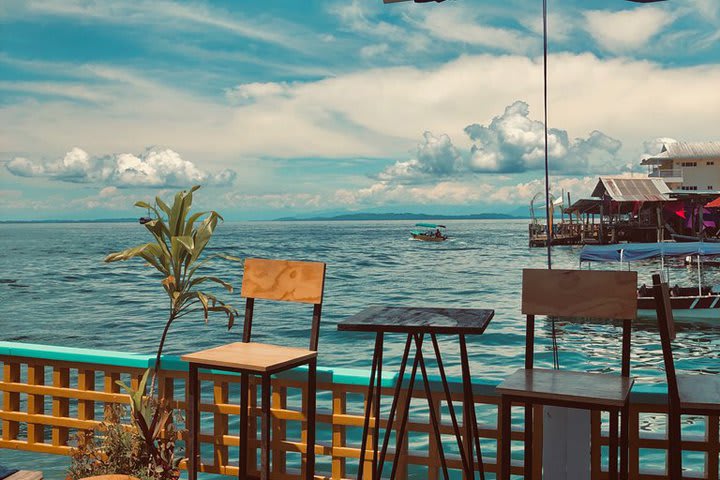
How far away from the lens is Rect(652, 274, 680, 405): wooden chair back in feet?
7.00

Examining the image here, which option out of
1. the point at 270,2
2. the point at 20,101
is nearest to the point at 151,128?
the point at 20,101

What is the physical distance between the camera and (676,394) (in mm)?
2148

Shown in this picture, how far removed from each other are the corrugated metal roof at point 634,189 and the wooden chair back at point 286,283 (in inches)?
1449

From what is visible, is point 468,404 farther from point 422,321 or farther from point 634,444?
point 634,444

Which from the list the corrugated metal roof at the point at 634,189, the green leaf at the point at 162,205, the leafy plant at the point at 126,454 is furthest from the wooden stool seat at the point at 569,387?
the corrugated metal roof at the point at 634,189

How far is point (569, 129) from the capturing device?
80062 mm

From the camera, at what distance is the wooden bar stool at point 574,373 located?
214cm

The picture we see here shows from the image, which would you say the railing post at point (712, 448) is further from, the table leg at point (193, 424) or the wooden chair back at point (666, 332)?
the table leg at point (193, 424)

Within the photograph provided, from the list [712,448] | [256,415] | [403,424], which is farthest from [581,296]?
[256,415]

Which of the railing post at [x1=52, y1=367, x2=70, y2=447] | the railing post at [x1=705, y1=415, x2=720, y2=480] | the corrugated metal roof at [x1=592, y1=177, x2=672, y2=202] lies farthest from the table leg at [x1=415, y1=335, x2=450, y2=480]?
the corrugated metal roof at [x1=592, y1=177, x2=672, y2=202]

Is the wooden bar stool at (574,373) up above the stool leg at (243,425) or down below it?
above

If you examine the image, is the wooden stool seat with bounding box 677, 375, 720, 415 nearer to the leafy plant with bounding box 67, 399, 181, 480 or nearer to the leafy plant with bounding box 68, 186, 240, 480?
the leafy plant with bounding box 68, 186, 240, 480

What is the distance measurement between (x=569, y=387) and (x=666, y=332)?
330 mm

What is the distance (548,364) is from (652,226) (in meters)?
26.4
